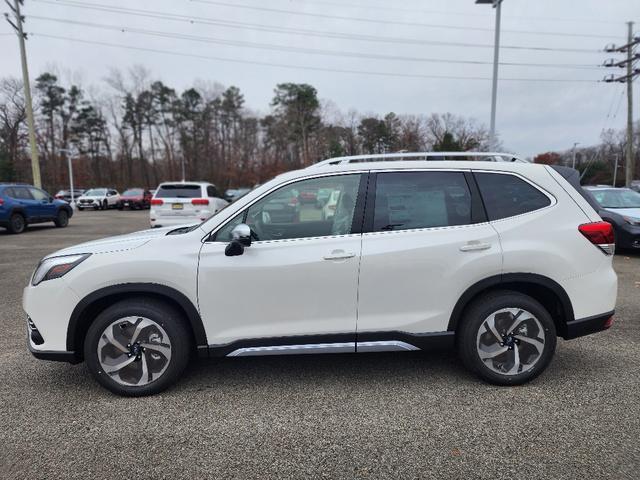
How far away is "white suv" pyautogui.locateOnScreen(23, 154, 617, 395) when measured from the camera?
313 centimetres

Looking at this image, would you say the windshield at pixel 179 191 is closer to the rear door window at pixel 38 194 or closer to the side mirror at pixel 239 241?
the rear door window at pixel 38 194

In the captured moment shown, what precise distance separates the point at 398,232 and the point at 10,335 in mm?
4441

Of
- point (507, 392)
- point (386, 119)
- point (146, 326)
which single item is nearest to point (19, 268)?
point (146, 326)

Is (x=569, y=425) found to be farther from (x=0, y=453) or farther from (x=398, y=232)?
(x=0, y=453)

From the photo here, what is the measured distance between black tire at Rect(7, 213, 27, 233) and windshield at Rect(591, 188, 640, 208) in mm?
18017

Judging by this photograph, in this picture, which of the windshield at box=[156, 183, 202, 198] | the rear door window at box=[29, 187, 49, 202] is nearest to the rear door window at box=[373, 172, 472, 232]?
the windshield at box=[156, 183, 202, 198]

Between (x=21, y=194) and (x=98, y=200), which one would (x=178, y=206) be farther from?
(x=98, y=200)

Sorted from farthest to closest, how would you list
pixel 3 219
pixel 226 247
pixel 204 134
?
pixel 204 134
pixel 3 219
pixel 226 247

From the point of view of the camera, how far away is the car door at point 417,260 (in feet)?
10.4

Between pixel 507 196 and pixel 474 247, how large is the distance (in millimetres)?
561

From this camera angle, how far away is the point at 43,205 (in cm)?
1587

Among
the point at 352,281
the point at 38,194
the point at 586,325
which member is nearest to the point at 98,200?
the point at 38,194

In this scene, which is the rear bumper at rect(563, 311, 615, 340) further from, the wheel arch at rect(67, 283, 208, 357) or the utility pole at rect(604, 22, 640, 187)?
the utility pole at rect(604, 22, 640, 187)

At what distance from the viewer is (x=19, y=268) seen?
838cm
